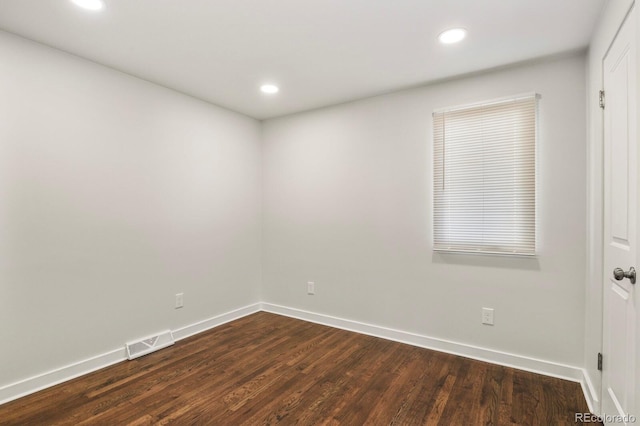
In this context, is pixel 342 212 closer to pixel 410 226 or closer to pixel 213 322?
pixel 410 226

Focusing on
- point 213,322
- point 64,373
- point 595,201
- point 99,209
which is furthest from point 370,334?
point 99,209

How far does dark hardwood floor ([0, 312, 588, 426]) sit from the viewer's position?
6.44 ft

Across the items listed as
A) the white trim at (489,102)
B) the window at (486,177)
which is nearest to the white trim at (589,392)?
the window at (486,177)

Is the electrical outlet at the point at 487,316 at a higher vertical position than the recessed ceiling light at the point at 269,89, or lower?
lower

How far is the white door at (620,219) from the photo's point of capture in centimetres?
141

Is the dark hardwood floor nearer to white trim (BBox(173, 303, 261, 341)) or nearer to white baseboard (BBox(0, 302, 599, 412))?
white baseboard (BBox(0, 302, 599, 412))

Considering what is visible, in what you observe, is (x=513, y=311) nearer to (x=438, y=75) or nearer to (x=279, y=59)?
(x=438, y=75)

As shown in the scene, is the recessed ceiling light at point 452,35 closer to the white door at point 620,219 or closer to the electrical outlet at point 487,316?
the white door at point 620,219

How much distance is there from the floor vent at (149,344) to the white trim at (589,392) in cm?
328

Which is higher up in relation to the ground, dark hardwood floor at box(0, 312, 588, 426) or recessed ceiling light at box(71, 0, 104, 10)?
recessed ceiling light at box(71, 0, 104, 10)

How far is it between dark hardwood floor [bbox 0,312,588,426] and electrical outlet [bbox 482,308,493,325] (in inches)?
14.1

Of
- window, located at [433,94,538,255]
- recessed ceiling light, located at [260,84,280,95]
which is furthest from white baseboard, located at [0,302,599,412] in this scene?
recessed ceiling light, located at [260,84,280,95]

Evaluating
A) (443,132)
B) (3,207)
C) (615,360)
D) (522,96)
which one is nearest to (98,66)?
(3,207)

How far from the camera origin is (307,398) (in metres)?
2.17
